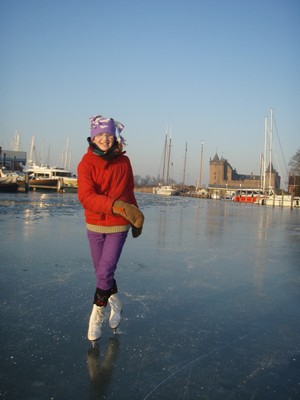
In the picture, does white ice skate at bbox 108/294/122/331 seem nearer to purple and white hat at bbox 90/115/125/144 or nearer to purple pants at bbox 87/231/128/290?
purple pants at bbox 87/231/128/290

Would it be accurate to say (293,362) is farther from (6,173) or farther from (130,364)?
(6,173)

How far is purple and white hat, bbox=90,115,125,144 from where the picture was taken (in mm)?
2464

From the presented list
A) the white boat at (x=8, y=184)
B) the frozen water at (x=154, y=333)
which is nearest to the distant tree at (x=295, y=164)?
the white boat at (x=8, y=184)

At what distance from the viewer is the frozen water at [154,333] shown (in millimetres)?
1684

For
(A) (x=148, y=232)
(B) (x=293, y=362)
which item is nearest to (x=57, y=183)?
(A) (x=148, y=232)

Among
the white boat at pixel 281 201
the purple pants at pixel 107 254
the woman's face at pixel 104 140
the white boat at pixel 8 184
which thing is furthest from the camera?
the white boat at pixel 281 201

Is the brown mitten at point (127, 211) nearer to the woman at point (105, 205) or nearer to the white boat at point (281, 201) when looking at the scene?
the woman at point (105, 205)

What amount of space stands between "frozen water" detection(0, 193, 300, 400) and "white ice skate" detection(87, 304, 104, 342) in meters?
0.06

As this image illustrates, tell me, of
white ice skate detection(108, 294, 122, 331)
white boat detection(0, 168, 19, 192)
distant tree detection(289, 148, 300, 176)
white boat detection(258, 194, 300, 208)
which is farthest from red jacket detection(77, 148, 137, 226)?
distant tree detection(289, 148, 300, 176)

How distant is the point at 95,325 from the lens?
7.39 feet

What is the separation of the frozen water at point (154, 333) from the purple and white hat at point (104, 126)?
140 cm

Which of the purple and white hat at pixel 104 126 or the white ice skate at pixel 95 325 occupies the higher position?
the purple and white hat at pixel 104 126

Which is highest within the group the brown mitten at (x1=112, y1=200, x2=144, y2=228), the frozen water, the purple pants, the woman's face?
the woman's face

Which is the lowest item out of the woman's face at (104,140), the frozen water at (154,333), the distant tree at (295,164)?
the frozen water at (154,333)
